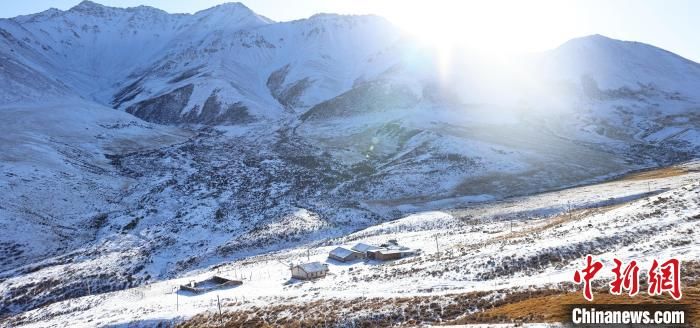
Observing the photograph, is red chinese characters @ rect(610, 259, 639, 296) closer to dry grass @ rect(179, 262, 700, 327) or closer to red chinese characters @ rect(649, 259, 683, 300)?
dry grass @ rect(179, 262, 700, 327)

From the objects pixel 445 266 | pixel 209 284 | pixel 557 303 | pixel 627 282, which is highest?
pixel 627 282

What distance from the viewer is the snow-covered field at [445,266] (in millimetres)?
31078

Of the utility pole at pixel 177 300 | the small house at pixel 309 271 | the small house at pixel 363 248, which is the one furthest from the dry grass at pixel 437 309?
the small house at pixel 363 248

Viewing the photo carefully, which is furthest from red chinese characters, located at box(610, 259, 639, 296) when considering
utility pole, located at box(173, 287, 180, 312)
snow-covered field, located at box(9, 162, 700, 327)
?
utility pole, located at box(173, 287, 180, 312)

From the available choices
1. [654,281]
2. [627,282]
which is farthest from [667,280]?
[627,282]

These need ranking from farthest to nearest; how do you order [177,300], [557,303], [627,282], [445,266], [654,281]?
1. [177,300]
2. [445,266]
3. [627,282]
4. [654,281]
5. [557,303]

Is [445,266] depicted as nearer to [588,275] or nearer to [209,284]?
[588,275]

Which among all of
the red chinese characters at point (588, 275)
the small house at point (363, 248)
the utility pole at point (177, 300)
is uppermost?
the red chinese characters at point (588, 275)

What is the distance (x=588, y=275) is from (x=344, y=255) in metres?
26.9

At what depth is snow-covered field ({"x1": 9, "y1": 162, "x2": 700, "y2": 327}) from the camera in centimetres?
3108

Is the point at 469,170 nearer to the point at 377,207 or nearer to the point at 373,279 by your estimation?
the point at 377,207

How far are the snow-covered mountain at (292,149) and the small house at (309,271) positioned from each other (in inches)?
594

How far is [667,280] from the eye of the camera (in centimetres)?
2312

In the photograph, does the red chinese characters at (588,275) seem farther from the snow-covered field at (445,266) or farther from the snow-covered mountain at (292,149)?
the snow-covered mountain at (292,149)
